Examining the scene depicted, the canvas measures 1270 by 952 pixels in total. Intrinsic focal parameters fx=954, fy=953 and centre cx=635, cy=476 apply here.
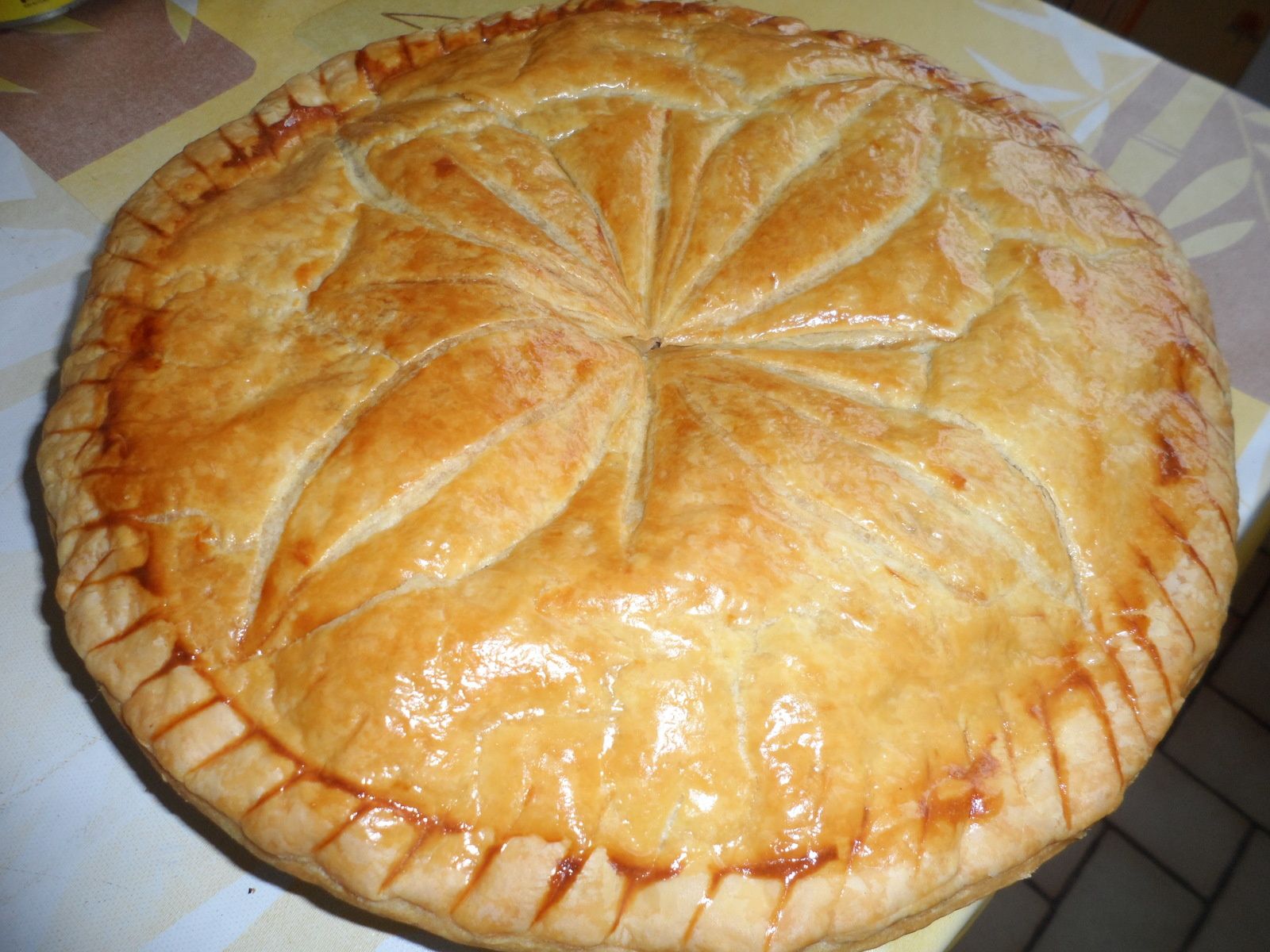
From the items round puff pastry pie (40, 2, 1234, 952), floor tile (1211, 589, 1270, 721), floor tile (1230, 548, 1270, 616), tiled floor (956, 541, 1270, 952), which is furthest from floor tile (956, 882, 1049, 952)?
round puff pastry pie (40, 2, 1234, 952)

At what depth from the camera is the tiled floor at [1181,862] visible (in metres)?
4.05

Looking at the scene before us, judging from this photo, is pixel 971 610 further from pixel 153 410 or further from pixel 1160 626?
pixel 153 410

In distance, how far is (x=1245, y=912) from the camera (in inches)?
162

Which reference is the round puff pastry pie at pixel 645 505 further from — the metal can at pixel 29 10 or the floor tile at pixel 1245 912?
the floor tile at pixel 1245 912

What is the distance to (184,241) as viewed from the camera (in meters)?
2.36

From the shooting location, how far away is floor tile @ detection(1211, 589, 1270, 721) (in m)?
4.52

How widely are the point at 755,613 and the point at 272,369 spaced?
3.86ft

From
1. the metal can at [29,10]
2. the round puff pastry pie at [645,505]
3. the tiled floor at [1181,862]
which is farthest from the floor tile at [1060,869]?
the metal can at [29,10]

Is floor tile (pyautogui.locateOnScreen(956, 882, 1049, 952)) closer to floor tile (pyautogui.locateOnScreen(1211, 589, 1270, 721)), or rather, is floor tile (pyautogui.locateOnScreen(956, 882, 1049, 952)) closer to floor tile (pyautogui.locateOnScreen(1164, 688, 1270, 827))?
floor tile (pyautogui.locateOnScreen(1164, 688, 1270, 827))

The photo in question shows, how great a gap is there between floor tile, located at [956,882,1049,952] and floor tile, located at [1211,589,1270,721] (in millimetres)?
1411

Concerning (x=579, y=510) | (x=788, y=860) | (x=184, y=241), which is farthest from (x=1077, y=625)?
(x=184, y=241)

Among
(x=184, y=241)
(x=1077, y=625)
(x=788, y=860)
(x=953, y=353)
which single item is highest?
(x=953, y=353)

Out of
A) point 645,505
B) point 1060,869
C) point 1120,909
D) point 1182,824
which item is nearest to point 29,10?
point 645,505

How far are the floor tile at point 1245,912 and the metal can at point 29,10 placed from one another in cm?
604
